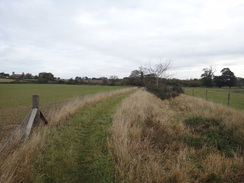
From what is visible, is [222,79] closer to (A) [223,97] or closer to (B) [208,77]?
(B) [208,77]

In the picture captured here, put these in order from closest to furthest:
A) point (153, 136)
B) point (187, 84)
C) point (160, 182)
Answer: point (160, 182)
point (153, 136)
point (187, 84)

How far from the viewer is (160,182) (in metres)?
2.65

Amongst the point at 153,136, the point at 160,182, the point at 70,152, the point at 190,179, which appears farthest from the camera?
the point at 153,136

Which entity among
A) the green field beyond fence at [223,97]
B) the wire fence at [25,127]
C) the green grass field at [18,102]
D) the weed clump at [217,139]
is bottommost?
the green grass field at [18,102]

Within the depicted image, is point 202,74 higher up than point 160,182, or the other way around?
point 202,74

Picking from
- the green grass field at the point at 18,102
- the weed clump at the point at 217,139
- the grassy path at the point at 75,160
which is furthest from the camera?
the green grass field at the point at 18,102

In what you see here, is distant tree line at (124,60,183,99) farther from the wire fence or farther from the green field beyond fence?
the wire fence

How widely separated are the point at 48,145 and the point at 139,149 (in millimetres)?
2672

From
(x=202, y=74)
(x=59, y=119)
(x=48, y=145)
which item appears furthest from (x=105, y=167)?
(x=202, y=74)

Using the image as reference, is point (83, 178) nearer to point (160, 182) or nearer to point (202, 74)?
point (160, 182)

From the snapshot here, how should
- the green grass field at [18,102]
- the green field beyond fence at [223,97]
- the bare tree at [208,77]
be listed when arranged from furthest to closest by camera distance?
the bare tree at [208,77]
the green field beyond fence at [223,97]
the green grass field at [18,102]

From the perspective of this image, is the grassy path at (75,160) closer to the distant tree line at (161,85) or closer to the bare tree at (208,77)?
the distant tree line at (161,85)

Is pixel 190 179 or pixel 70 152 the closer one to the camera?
pixel 190 179

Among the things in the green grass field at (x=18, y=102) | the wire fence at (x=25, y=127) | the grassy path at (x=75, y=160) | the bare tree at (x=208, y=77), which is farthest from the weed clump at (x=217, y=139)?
the bare tree at (x=208, y=77)
